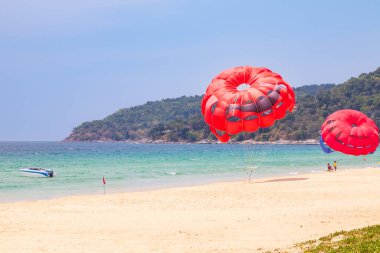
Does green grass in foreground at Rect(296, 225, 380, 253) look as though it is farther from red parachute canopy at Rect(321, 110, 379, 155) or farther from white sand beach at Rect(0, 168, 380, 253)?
red parachute canopy at Rect(321, 110, 379, 155)

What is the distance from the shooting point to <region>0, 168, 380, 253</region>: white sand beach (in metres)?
13.9

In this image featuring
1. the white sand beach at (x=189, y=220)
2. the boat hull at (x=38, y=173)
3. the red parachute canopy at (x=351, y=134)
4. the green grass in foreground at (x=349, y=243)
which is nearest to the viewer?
the green grass in foreground at (x=349, y=243)

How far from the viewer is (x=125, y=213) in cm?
2005

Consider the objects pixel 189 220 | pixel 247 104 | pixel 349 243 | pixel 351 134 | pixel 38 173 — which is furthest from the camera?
pixel 38 173

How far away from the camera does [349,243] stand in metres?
10.4

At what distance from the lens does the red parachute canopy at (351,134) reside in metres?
33.2

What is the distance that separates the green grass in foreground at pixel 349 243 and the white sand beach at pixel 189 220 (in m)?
1.49

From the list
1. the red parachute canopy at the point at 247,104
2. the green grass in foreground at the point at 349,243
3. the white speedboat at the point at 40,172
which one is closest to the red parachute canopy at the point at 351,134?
the red parachute canopy at the point at 247,104

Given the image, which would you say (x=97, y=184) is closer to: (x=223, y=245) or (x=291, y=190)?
(x=291, y=190)

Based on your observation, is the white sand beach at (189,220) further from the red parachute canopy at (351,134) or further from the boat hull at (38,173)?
the boat hull at (38,173)

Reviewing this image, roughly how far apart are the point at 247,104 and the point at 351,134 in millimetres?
11365

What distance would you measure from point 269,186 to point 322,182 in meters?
4.19

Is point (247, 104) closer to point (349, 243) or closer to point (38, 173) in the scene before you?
point (349, 243)

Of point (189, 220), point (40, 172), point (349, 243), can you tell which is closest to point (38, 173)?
point (40, 172)
